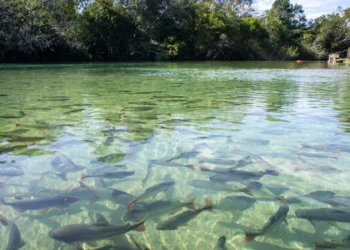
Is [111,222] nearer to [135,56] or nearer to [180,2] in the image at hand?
[135,56]

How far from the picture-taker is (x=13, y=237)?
230 cm

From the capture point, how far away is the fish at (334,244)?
2221 mm

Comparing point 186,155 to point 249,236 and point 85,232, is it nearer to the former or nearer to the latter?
point 249,236

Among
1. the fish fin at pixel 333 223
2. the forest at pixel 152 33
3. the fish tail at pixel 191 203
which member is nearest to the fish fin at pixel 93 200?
the fish tail at pixel 191 203

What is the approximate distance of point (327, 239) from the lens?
2344 millimetres

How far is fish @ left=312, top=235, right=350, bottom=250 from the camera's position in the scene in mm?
2221

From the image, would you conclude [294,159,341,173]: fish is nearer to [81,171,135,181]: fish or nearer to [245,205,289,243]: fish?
[245,205,289,243]: fish

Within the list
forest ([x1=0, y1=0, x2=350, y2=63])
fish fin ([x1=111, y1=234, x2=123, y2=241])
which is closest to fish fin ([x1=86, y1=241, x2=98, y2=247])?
fish fin ([x1=111, y1=234, x2=123, y2=241])

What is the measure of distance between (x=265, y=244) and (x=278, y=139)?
2617 millimetres

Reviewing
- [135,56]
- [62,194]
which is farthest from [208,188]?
[135,56]

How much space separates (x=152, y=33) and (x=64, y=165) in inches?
1602

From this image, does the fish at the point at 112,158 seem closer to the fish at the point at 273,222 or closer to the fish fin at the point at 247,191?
the fish fin at the point at 247,191

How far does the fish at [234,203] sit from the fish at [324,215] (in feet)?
1.37

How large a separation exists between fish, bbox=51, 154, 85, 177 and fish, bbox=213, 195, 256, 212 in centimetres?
164
